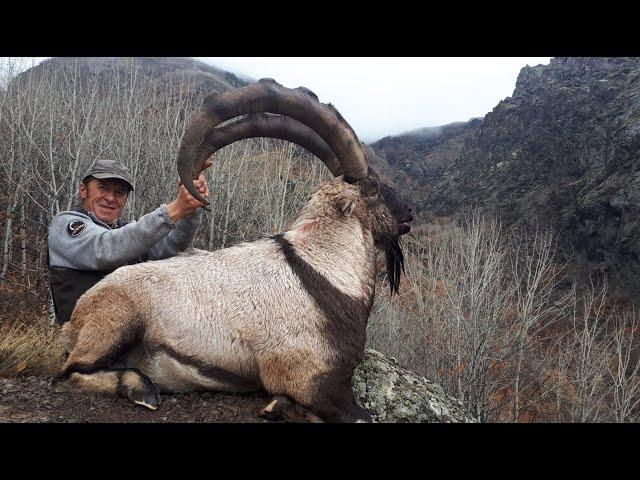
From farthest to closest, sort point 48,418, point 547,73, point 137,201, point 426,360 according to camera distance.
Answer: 1. point 547,73
2. point 137,201
3. point 426,360
4. point 48,418

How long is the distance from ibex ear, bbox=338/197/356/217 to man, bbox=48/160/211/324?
140 centimetres

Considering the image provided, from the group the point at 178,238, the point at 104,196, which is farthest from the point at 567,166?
the point at 104,196

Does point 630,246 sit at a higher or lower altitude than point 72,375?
higher

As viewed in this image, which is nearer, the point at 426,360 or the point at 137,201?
the point at 426,360

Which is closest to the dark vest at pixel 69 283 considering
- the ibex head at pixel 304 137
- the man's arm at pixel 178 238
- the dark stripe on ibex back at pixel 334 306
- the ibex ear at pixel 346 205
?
the man's arm at pixel 178 238

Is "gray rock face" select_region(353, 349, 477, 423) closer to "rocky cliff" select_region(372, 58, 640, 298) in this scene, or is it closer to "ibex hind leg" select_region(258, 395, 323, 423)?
"ibex hind leg" select_region(258, 395, 323, 423)

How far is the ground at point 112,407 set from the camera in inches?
134

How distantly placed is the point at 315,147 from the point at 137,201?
12864 millimetres

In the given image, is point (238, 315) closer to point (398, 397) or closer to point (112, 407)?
point (112, 407)

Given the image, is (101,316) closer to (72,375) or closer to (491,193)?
(72,375)

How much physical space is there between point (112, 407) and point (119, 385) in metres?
0.20

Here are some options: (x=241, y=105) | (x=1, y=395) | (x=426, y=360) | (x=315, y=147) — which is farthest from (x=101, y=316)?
(x=426, y=360)

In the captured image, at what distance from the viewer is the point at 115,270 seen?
13.5 feet

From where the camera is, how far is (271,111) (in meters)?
4.11
